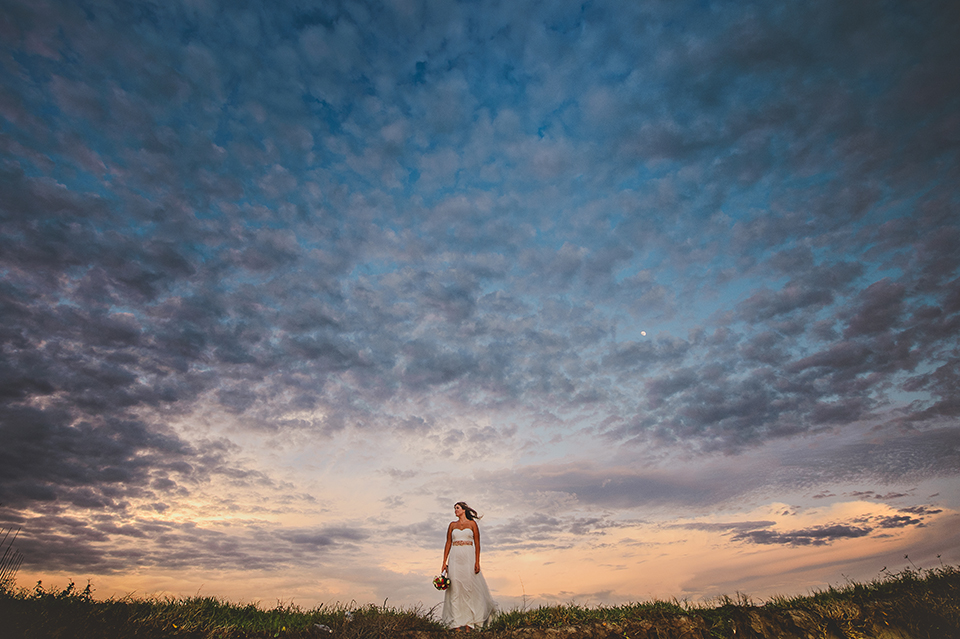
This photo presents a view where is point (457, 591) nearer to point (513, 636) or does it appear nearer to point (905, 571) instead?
point (513, 636)

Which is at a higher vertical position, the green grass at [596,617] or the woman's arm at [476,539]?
the woman's arm at [476,539]

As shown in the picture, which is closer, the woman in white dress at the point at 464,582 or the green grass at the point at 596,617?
the green grass at the point at 596,617

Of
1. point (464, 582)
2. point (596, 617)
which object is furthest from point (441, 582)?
point (596, 617)

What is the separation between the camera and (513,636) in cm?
1154

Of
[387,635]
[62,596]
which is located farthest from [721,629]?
[62,596]

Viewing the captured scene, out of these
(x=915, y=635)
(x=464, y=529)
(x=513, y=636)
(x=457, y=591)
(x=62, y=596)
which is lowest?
(x=915, y=635)

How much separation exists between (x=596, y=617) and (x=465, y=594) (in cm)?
402

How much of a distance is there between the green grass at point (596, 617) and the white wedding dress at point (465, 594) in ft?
1.47

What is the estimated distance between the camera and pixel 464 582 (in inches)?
521

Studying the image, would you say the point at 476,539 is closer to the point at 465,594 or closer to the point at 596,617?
the point at 465,594

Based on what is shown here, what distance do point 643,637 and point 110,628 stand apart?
533 inches

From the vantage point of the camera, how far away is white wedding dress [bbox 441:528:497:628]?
42.1ft

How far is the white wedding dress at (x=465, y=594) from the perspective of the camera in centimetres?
1282

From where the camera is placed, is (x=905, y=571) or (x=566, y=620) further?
(x=905, y=571)
